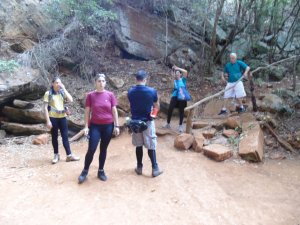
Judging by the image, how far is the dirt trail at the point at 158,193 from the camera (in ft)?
13.5

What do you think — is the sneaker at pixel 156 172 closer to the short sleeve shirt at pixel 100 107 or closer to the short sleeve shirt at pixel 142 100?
the short sleeve shirt at pixel 142 100

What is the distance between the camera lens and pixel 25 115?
8359 mm

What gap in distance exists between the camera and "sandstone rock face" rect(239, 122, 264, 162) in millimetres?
6043

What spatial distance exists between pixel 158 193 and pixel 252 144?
8.20ft

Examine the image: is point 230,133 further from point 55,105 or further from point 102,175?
point 55,105

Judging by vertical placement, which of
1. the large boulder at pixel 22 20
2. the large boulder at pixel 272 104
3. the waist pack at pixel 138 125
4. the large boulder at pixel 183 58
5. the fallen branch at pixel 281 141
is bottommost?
the fallen branch at pixel 281 141

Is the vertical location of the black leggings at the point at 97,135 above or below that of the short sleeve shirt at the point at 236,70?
below

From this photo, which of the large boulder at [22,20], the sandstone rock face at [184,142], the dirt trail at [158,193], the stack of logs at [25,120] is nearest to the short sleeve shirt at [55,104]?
the dirt trail at [158,193]

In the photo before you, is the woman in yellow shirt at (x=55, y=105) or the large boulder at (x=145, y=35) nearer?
the woman in yellow shirt at (x=55, y=105)

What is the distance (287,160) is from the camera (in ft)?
20.6

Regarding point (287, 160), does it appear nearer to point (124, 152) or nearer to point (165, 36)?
point (124, 152)

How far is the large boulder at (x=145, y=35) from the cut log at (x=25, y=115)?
450 centimetres

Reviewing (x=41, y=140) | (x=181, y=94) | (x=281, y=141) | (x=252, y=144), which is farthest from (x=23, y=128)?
(x=281, y=141)

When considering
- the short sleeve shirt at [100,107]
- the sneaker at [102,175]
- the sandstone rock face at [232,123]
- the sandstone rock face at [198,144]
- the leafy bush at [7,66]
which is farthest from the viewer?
the leafy bush at [7,66]
